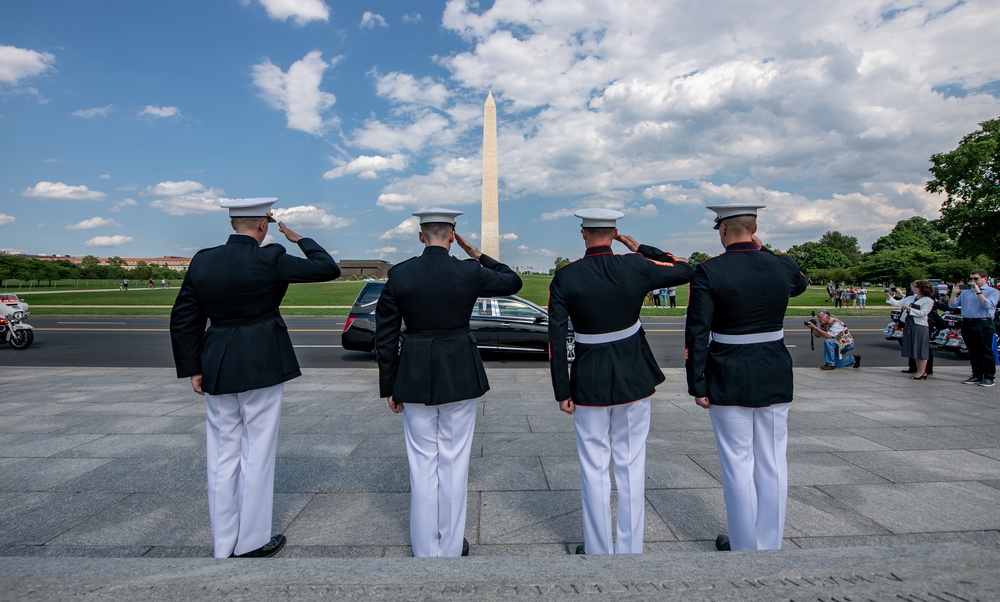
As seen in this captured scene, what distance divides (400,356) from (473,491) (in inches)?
53.9

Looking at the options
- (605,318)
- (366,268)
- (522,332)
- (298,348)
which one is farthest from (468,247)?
(366,268)

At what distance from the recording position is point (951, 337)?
39.4ft

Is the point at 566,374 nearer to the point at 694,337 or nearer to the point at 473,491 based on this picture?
the point at 694,337

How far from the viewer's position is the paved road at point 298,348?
11172 mm

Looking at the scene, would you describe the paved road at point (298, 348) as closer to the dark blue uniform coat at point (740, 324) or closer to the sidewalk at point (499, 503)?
the sidewalk at point (499, 503)

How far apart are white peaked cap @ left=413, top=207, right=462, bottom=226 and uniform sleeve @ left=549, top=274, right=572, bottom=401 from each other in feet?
2.12

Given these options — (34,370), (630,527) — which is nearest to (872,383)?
→ (630,527)

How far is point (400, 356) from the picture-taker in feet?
9.84

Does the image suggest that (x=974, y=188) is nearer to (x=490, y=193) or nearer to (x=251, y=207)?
(x=490, y=193)

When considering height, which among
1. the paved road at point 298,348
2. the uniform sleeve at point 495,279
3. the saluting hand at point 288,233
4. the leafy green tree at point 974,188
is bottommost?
the paved road at point 298,348

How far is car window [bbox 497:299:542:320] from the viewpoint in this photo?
11430 millimetres

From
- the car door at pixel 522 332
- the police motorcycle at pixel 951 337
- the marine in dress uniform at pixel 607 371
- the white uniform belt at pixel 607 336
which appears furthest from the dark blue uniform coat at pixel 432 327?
the police motorcycle at pixel 951 337

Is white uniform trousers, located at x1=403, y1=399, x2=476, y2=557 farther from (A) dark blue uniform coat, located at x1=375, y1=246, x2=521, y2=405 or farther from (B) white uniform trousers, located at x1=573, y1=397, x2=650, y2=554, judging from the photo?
(B) white uniform trousers, located at x1=573, y1=397, x2=650, y2=554

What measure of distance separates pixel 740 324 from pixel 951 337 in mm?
12401
